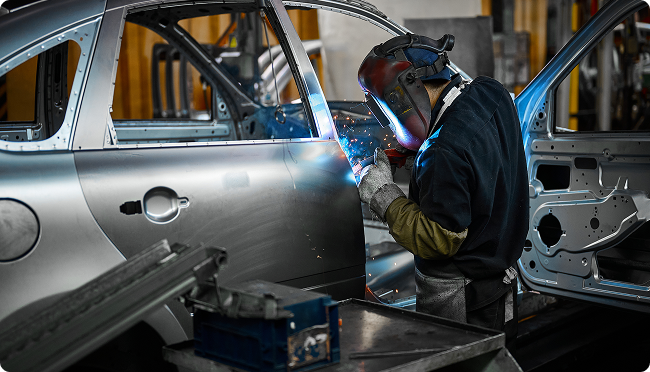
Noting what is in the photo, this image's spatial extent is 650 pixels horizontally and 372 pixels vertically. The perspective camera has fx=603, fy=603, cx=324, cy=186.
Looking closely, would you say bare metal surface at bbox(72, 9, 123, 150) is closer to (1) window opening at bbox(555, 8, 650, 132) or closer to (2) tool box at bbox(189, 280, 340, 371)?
(2) tool box at bbox(189, 280, 340, 371)

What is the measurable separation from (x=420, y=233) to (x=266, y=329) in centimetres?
75

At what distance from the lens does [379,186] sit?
235cm

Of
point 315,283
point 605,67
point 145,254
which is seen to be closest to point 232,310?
point 145,254

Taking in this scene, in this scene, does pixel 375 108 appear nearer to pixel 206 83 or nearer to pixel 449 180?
pixel 449 180

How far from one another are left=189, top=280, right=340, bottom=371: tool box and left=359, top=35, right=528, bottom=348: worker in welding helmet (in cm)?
59

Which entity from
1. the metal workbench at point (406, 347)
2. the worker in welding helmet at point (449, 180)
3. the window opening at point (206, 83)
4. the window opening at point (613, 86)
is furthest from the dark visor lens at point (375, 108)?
the window opening at point (613, 86)

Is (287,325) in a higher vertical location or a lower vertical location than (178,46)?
lower

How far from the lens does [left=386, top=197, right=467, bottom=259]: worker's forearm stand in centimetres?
209

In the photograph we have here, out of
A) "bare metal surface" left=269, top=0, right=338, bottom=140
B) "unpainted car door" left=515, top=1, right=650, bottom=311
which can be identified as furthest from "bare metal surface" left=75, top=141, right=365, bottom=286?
"unpainted car door" left=515, top=1, right=650, bottom=311

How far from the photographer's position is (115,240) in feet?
6.31

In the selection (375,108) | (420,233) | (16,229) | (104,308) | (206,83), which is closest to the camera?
(104,308)

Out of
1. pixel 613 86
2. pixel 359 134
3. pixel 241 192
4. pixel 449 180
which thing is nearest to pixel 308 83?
pixel 359 134

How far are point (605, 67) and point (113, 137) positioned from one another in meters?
10.1

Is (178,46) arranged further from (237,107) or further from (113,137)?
(113,137)
